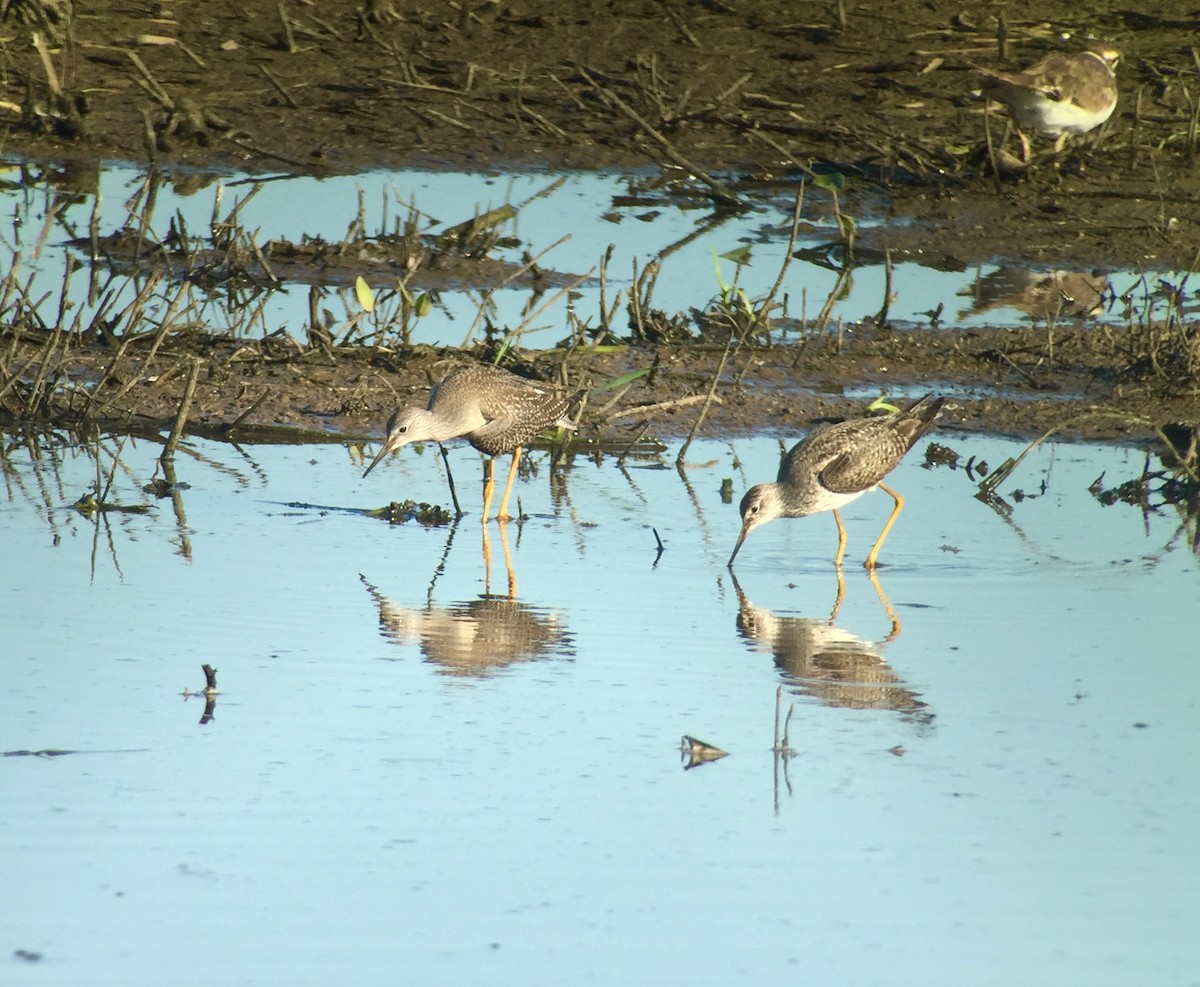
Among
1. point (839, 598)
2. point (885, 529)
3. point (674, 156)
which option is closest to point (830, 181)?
point (674, 156)

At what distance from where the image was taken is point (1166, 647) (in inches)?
263

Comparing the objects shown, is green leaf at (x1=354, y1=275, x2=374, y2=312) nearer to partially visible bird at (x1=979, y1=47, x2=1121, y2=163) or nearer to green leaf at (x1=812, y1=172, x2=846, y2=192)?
green leaf at (x1=812, y1=172, x2=846, y2=192)

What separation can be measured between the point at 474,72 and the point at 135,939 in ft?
37.3

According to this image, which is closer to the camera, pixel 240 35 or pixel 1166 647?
pixel 1166 647

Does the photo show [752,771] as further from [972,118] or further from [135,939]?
[972,118]

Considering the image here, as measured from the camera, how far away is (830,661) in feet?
21.6

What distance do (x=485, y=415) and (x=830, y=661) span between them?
2912 mm

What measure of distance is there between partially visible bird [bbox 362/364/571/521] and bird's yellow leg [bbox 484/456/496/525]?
10 mm

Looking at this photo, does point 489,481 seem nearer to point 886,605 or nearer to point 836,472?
point 836,472

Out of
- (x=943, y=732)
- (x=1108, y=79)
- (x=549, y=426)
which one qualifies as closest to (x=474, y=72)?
(x=1108, y=79)

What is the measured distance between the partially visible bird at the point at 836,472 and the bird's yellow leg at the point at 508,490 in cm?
108

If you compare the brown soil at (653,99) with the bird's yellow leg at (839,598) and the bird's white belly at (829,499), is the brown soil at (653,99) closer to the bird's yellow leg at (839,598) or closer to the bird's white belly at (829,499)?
the bird's white belly at (829,499)

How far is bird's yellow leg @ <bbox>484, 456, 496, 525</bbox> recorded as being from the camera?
8.53m

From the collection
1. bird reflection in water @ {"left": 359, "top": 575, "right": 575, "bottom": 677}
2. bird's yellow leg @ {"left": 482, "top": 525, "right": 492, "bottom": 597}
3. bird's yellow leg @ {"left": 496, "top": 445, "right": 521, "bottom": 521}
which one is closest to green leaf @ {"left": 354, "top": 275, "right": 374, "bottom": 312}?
bird's yellow leg @ {"left": 496, "top": 445, "right": 521, "bottom": 521}
